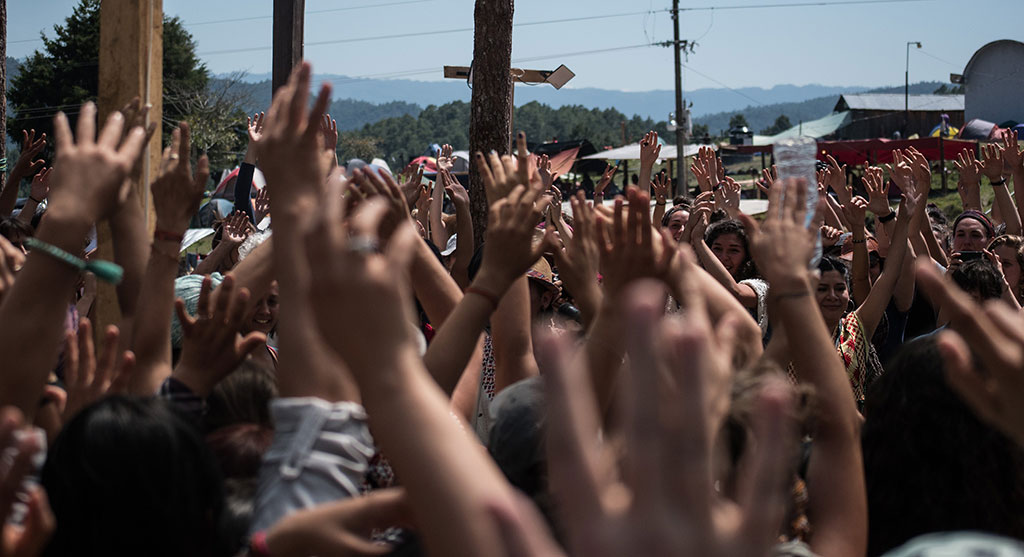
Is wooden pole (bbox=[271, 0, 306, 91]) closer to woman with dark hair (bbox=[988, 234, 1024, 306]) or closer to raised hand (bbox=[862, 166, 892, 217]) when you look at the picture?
raised hand (bbox=[862, 166, 892, 217])

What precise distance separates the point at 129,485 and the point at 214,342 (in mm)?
702

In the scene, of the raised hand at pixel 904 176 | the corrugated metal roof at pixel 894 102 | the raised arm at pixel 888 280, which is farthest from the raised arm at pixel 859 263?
the corrugated metal roof at pixel 894 102

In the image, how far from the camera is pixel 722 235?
6.40 metres

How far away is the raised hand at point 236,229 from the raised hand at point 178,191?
276 centimetres

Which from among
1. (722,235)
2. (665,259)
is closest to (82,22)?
(722,235)

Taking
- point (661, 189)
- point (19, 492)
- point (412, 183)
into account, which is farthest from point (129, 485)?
point (661, 189)

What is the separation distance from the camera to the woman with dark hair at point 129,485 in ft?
6.10

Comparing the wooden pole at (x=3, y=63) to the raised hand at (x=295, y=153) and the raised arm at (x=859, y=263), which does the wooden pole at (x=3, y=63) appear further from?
the raised hand at (x=295, y=153)

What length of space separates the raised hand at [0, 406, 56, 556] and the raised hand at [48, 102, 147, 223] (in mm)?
744

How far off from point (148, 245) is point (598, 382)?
1476 mm

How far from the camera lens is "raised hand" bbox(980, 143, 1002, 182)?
7.19m

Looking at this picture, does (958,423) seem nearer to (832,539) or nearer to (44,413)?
(832,539)

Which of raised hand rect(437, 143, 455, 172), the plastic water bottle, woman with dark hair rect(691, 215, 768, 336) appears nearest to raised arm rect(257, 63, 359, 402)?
the plastic water bottle

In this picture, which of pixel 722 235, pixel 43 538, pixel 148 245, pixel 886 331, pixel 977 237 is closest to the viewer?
pixel 43 538
